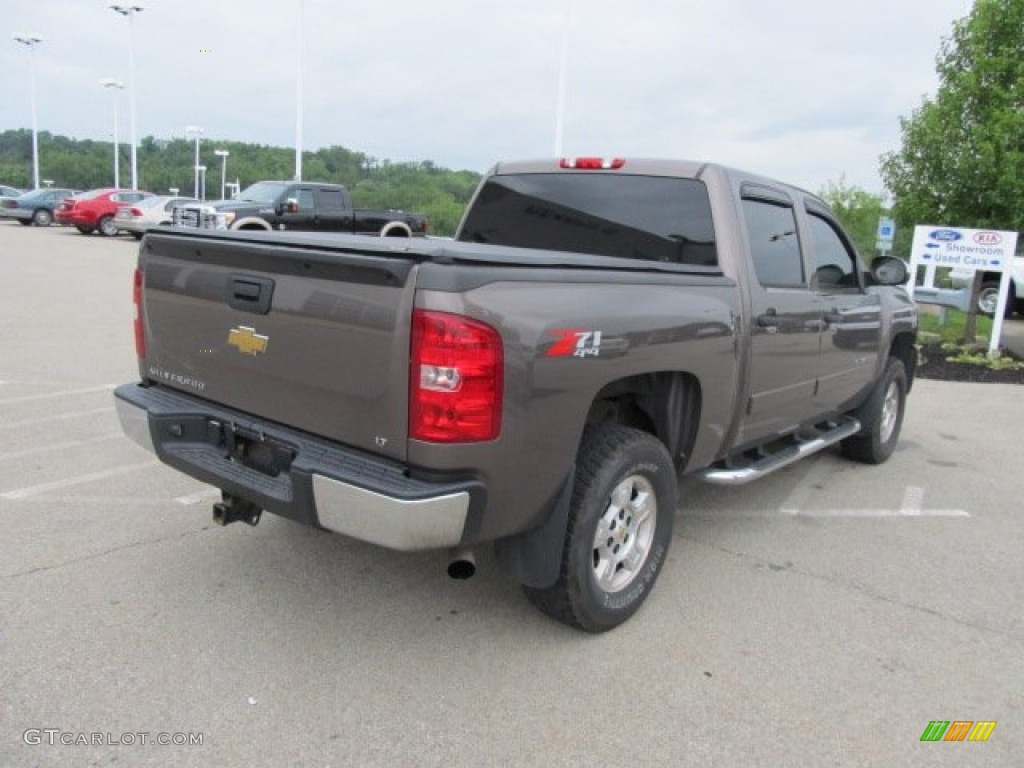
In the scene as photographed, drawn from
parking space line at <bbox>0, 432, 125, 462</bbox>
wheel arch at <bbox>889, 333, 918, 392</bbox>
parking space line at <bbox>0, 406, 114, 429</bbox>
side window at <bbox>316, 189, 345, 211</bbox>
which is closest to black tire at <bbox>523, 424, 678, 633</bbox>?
wheel arch at <bbox>889, 333, 918, 392</bbox>

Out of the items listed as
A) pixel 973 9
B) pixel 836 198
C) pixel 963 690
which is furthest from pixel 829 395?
pixel 836 198

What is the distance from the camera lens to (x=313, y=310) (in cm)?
279

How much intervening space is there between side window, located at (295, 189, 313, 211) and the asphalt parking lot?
44.6ft

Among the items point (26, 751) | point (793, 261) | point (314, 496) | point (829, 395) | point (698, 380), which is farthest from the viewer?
point (829, 395)

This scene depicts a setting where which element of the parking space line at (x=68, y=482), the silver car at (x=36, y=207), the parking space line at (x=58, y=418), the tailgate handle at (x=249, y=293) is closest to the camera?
the tailgate handle at (x=249, y=293)

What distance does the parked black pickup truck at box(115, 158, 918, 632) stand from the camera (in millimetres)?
2586

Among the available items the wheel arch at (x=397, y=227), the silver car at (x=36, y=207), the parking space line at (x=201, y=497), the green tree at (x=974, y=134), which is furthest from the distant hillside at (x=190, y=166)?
the parking space line at (x=201, y=497)

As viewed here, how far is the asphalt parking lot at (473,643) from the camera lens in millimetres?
2654

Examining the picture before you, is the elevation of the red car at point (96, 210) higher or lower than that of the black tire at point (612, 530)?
higher

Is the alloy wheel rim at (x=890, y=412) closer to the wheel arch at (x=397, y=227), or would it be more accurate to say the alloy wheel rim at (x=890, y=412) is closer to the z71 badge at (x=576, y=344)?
the z71 badge at (x=576, y=344)

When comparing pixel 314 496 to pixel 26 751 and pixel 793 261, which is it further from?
pixel 793 261

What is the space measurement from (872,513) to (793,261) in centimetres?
170

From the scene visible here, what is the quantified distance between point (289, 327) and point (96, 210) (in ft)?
94.0

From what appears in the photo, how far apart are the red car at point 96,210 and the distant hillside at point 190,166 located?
57.9 ft
